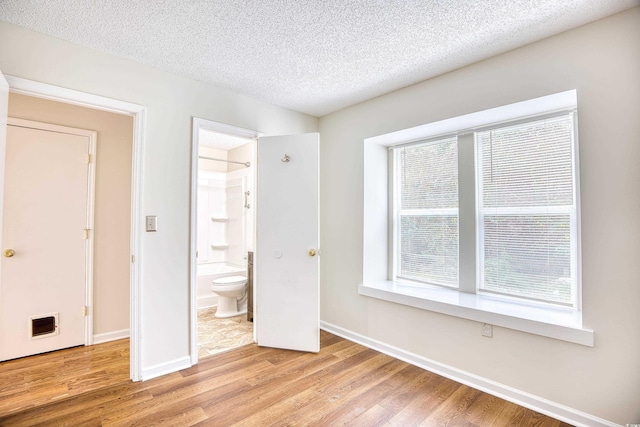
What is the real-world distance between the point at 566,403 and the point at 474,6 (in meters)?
2.43

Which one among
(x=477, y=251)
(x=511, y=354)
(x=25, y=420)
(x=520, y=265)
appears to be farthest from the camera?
(x=477, y=251)

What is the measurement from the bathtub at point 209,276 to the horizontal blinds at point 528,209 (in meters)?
3.26

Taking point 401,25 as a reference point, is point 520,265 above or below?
below

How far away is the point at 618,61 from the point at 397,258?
220 centimetres

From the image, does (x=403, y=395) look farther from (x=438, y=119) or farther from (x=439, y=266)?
(x=438, y=119)

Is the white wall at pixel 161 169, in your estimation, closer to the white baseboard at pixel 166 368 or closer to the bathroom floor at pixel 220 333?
the white baseboard at pixel 166 368

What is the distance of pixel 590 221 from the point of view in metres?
1.82

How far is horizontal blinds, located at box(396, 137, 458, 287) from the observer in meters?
2.77

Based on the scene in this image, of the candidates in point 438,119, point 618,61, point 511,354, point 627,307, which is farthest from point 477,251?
point 618,61

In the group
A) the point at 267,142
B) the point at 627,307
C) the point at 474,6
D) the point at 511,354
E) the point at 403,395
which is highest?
the point at 474,6

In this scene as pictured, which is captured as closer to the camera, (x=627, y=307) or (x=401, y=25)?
(x=627, y=307)

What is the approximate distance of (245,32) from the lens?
1946mm

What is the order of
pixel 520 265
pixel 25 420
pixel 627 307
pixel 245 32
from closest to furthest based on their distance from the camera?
pixel 627 307 → pixel 25 420 → pixel 245 32 → pixel 520 265

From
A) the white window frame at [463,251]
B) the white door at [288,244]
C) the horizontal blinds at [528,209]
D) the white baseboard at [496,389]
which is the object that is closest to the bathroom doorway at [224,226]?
the white door at [288,244]
